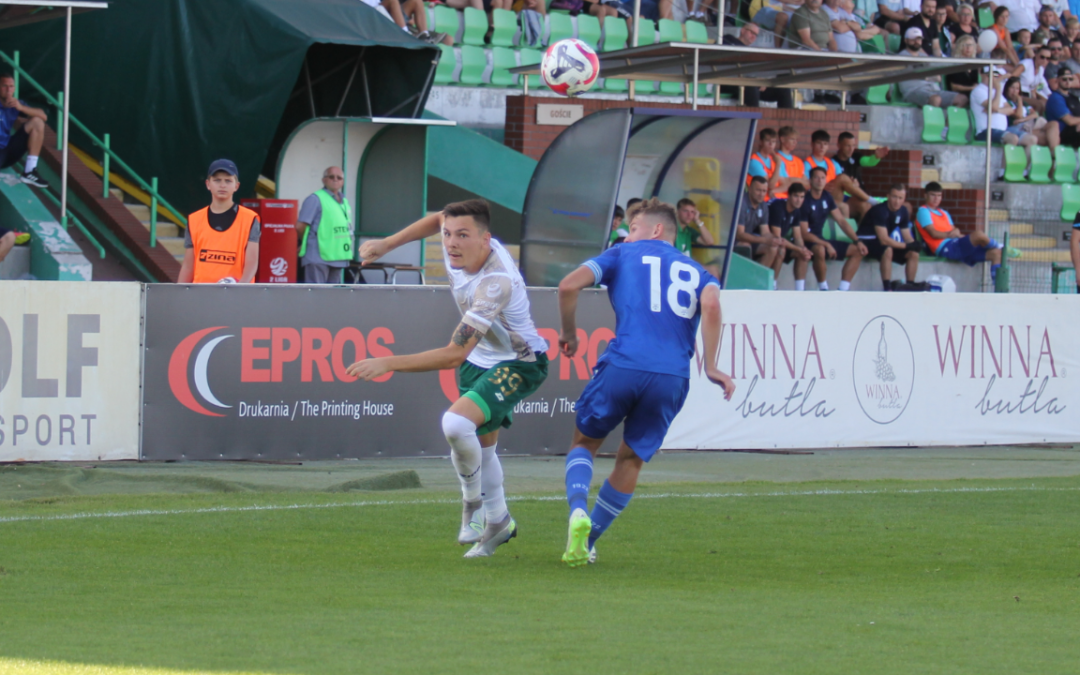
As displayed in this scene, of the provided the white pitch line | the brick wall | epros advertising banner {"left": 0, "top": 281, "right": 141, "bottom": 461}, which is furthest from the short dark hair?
the brick wall

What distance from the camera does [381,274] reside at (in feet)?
59.0

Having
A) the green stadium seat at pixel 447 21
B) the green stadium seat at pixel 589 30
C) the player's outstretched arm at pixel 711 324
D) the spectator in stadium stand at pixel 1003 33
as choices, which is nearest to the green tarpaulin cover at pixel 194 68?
the green stadium seat at pixel 447 21

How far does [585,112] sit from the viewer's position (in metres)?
21.5

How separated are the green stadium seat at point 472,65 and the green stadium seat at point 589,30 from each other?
6.14ft

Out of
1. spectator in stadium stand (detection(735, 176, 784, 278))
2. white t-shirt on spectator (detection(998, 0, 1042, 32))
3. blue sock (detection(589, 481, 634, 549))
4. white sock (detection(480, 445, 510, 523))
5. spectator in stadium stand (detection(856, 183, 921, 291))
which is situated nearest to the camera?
blue sock (detection(589, 481, 634, 549))

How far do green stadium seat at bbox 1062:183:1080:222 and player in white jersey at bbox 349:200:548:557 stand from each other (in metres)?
20.4

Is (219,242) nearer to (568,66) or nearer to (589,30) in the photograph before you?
→ (568,66)

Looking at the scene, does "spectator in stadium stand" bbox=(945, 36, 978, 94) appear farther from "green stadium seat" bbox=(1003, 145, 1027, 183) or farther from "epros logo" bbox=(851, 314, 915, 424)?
"epros logo" bbox=(851, 314, 915, 424)

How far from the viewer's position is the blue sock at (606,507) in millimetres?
7105

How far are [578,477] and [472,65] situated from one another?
16335 mm

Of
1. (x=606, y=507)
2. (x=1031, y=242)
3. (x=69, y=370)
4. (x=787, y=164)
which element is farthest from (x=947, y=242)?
(x=606, y=507)

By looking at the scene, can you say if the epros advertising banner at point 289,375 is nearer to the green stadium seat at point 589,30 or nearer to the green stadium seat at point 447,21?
the green stadium seat at point 447,21

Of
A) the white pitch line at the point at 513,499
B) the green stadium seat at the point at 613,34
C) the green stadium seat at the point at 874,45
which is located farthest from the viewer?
the green stadium seat at the point at 874,45

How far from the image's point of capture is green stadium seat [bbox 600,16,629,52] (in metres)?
23.8
